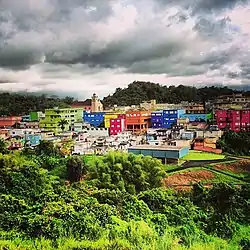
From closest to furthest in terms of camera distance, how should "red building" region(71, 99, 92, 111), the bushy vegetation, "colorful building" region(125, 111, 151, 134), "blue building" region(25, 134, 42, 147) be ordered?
the bushy vegetation, "blue building" region(25, 134, 42, 147), "colorful building" region(125, 111, 151, 134), "red building" region(71, 99, 92, 111)

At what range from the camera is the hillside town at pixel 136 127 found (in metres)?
6.31

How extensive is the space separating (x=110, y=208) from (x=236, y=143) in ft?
8.60

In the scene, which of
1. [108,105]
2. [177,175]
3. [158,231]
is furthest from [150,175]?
[108,105]

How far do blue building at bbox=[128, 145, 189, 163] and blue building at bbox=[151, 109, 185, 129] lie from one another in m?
1.97

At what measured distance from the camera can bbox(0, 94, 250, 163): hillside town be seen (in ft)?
20.7

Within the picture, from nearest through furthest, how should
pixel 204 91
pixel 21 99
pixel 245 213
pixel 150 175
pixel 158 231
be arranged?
pixel 158 231
pixel 245 213
pixel 150 175
pixel 21 99
pixel 204 91

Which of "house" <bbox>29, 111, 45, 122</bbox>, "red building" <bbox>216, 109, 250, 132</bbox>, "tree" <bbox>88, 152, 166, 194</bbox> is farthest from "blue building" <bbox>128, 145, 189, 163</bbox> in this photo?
"house" <bbox>29, 111, 45, 122</bbox>

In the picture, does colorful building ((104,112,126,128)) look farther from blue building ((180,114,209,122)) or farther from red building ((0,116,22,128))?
red building ((0,116,22,128))

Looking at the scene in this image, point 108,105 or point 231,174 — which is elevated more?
point 108,105

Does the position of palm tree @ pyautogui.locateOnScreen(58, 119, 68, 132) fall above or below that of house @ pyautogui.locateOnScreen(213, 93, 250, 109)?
below

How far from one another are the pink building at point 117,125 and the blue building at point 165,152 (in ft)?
4.48

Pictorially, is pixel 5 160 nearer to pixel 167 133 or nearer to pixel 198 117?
pixel 167 133

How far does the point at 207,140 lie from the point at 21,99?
3.15 metres

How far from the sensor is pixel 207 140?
6199mm
